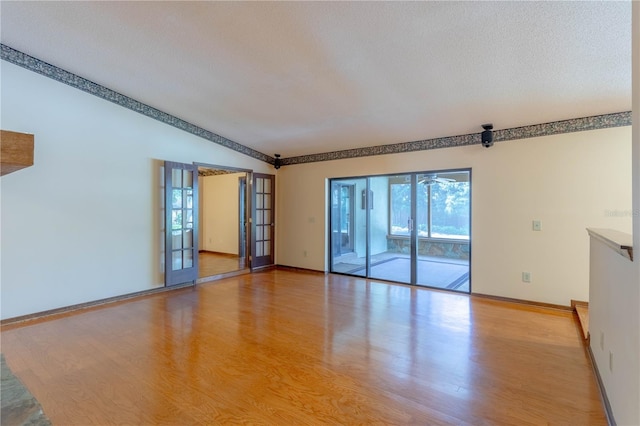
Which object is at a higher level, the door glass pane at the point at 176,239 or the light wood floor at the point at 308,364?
the door glass pane at the point at 176,239

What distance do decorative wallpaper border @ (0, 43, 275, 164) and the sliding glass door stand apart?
253cm

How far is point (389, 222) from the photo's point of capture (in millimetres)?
8594

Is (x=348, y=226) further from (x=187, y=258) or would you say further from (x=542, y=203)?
(x=542, y=203)

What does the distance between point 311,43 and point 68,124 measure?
3303mm

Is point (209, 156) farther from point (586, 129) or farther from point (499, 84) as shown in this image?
point (586, 129)

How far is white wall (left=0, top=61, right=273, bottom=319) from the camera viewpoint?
11.4ft

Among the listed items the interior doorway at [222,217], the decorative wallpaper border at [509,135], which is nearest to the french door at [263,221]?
the interior doorway at [222,217]

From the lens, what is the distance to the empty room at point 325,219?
2092 millimetres

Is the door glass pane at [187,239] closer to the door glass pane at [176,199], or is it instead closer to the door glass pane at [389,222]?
the door glass pane at [176,199]

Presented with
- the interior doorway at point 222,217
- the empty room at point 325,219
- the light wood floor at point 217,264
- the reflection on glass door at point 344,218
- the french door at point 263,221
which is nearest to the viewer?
the empty room at point 325,219

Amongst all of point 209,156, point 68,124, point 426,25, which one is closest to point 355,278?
point 209,156

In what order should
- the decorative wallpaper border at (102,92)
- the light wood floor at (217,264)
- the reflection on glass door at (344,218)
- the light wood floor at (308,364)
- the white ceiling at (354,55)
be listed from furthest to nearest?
the reflection on glass door at (344,218), the light wood floor at (217,264), the decorative wallpaper border at (102,92), the white ceiling at (354,55), the light wood floor at (308,364)

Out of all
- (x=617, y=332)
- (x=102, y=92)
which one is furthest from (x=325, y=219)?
(x=617, y=332)

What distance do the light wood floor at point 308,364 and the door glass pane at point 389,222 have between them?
3.57 meters
